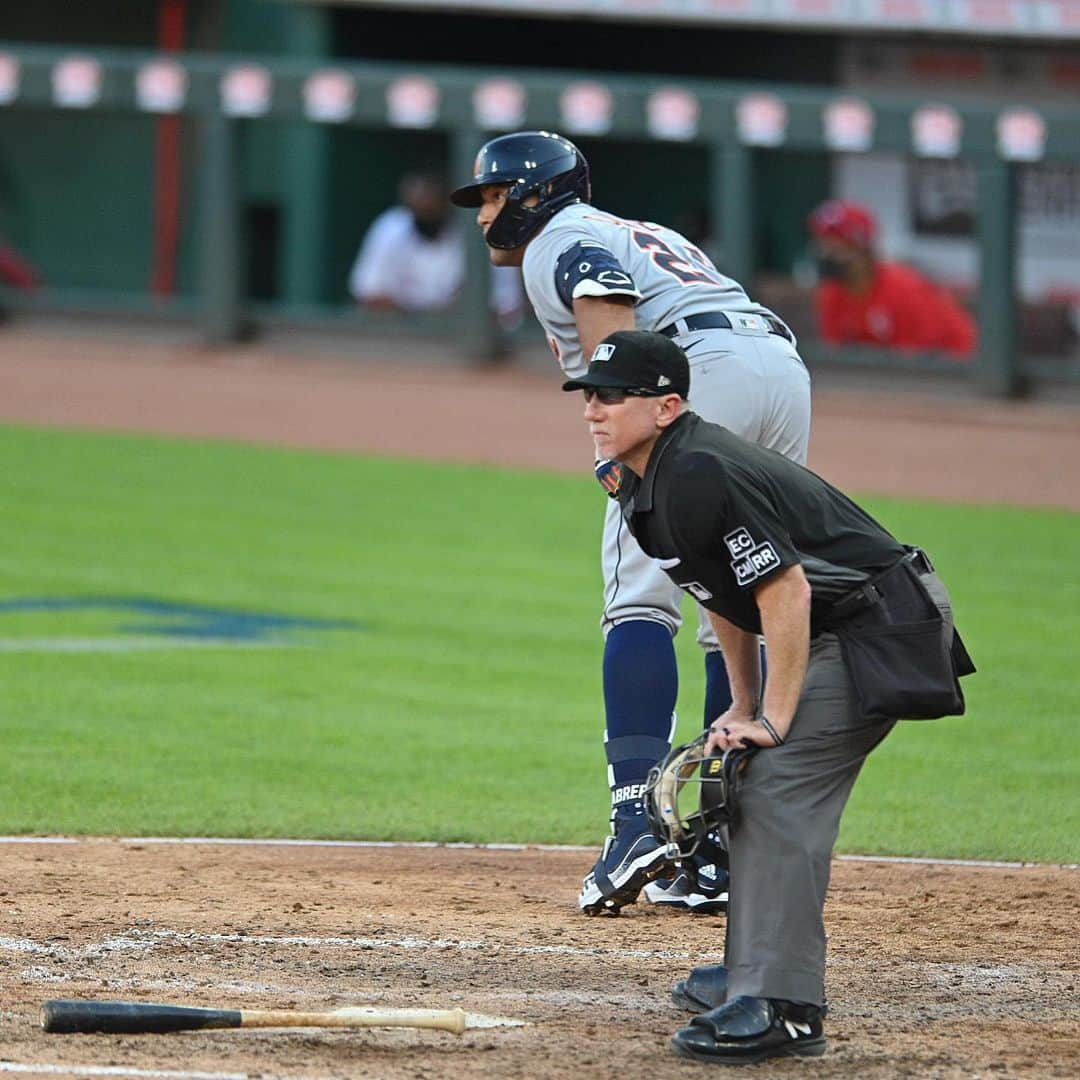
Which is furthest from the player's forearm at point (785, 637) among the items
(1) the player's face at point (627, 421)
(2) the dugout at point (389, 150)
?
(2) the dugout at point (389, 150)

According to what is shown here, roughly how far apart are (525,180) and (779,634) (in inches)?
65.3

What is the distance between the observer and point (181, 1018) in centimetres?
419

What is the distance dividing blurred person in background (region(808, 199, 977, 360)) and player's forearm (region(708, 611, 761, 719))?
406 inches

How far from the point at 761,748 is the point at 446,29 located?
1507cm

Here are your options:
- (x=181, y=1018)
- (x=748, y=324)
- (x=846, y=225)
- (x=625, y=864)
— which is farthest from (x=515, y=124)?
(x=181, y=1018)

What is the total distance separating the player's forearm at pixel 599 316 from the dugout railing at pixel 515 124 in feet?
31.0

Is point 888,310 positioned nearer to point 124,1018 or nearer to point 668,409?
point 668,409

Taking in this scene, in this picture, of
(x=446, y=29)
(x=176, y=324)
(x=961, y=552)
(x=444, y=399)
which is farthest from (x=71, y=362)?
(x=961, y=552)

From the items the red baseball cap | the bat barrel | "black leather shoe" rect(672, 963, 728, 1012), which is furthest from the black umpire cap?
the red baseball cap

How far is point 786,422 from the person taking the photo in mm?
5309

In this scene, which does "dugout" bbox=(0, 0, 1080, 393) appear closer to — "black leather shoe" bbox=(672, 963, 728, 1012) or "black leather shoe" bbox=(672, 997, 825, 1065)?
"black leather shoe" bbox=(672, 963, 728, 1012)

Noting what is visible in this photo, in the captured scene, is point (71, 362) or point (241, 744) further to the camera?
point (71, 362)

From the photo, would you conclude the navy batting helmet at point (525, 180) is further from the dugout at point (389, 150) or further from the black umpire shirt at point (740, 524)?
the dugout at point (389, 150)

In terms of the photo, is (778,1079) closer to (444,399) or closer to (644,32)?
(444,399)
